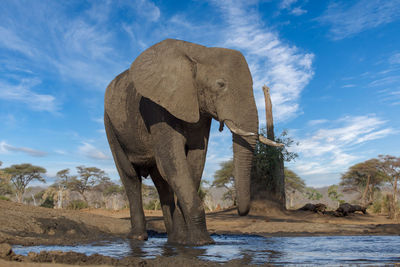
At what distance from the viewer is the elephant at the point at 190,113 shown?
5.34m

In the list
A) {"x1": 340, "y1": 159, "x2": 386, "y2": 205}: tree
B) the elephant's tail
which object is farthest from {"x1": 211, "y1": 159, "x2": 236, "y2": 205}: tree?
the elephant's tail

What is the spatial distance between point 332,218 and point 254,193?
3975 mm

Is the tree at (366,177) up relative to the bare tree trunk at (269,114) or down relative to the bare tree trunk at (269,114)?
down

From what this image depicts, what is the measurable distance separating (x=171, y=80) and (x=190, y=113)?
0.57m

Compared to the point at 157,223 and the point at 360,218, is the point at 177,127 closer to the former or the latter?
the point at 157,223

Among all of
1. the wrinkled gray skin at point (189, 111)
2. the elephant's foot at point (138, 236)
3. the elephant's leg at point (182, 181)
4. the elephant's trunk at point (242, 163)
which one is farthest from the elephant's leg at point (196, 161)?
the elephant's foot at point (138, 236)

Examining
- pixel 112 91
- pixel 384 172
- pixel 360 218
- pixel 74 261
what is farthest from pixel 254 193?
pixel 384 172

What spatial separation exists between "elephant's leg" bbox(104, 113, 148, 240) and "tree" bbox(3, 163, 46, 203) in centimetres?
3630

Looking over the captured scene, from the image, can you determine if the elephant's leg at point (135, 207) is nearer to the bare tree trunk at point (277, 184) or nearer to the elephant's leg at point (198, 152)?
the elephant's leg at point (198, 152)

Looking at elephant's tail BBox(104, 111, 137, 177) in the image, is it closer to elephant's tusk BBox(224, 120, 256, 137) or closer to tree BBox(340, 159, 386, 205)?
elephant's tusk BBox(224, 120, 256, 137)

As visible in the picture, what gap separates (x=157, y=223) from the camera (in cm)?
1247

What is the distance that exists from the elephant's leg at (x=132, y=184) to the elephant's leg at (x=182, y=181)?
1817mm

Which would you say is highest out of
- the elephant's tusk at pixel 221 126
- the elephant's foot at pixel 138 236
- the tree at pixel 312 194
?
the tree at pixel 312 194

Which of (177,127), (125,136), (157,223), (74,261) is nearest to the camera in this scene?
(74,261)
